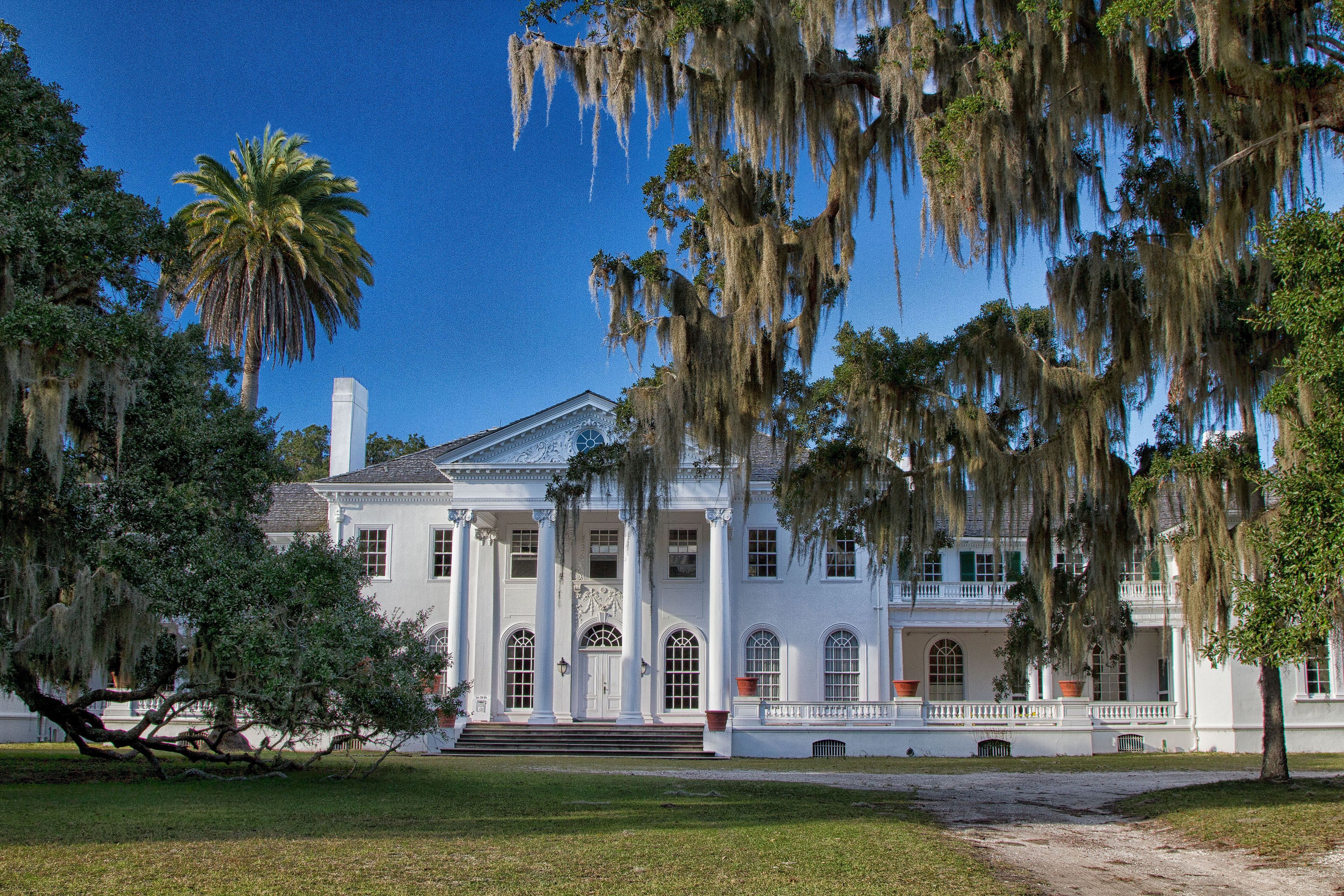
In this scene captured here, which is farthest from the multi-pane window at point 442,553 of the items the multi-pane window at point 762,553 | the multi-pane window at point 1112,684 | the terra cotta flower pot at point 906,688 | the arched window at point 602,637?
the multi-pane window at point 1112,684

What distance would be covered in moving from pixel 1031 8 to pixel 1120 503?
5999 mm

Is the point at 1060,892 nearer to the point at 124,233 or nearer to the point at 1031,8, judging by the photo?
the point at 1031,8

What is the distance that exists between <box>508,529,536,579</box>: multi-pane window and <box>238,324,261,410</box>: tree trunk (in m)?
7.76

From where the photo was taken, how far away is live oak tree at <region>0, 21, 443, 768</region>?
1171 centimetres

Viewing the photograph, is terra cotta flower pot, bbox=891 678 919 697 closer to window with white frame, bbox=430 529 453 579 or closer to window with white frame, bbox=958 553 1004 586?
window with white frame, bbox=958 553 1004 586

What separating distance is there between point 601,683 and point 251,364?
41.8 feet

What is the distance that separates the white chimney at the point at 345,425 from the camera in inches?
1314

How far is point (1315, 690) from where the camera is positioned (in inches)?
1021

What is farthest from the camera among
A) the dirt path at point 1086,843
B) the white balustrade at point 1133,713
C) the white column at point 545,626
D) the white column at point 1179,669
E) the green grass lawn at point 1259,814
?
the white column at point 545,626

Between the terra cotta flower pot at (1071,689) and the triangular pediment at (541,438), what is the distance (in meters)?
12.7

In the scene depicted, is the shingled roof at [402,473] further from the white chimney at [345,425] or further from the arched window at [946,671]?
the arched window at [946,671]

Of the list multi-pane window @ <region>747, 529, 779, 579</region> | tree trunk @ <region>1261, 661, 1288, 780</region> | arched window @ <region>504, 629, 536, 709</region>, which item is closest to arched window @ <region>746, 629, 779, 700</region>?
multi-pane window @ <region>747, 529, 779, 579</region>

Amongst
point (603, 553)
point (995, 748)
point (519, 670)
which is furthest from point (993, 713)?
point (519, 670)

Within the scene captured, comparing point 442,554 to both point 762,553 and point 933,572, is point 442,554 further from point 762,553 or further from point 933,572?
point 933,572
